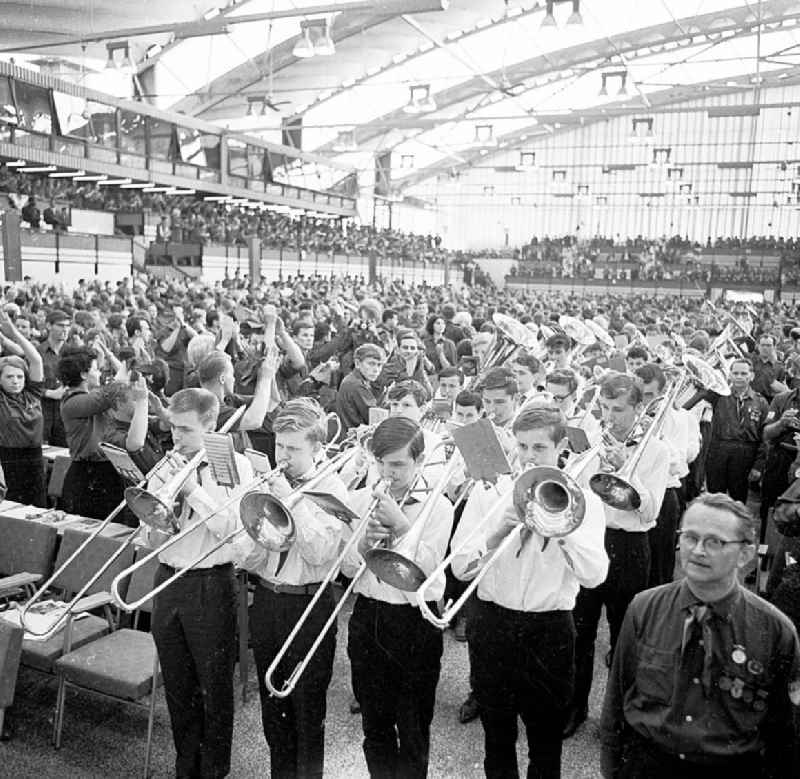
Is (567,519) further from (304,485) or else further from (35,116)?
(35,116)

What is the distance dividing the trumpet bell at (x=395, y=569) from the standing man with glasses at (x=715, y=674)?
831 mm

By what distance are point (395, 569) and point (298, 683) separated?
805 mm

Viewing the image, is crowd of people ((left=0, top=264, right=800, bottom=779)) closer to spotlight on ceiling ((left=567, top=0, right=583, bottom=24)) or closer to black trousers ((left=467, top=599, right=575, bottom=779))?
black trousers ((left=467, top=599, right=575, bottom=779))

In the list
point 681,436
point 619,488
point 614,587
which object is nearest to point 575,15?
point 681,436

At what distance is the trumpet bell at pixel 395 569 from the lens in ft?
10.1

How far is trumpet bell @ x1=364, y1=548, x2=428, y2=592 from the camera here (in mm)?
3092

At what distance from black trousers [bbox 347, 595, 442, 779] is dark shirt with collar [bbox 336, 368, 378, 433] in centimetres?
303

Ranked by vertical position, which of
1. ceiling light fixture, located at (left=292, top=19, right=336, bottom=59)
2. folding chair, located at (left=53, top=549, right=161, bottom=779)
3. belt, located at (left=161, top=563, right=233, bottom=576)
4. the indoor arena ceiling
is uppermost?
the indoor arena ceiling

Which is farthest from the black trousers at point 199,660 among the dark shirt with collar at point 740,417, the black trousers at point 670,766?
the dark shirt with collar at point 740,417

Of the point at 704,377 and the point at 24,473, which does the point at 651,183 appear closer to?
the point at 704,377

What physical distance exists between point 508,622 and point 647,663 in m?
0.78

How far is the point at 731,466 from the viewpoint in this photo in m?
7.62

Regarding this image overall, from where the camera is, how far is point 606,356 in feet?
30.1

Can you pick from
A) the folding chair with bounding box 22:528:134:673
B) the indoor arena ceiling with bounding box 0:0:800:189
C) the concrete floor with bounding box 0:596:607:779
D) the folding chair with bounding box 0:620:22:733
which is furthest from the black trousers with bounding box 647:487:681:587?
the indoor arena ceiling with bounding box 0:0:800:189
